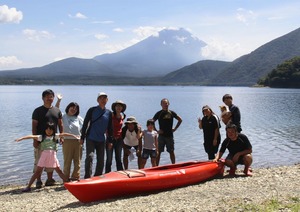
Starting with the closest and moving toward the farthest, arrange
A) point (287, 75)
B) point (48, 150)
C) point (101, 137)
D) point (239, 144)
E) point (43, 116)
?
point (43, 116) < point (48, 150) < point (101, 137) < point (239, 144) < point (287, 75)

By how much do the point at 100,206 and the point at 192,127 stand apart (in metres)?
24.2

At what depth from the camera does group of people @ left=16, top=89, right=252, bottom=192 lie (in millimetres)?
9727

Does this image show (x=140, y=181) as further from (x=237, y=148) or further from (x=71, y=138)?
(x=237, y=148)

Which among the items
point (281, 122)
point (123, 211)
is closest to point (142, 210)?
point (123, 211)

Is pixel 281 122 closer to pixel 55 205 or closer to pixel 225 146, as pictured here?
pixel 225 146

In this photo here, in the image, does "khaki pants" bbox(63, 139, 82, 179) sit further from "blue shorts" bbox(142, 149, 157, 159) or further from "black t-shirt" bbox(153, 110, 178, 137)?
"black t-shirt" bbox(153, 110, 178, 137)

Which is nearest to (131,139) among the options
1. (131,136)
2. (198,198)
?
(131,136)

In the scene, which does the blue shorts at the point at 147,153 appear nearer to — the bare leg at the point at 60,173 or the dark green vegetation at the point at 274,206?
the bare leg at the point at 60,173

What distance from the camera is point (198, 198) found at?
837 cm

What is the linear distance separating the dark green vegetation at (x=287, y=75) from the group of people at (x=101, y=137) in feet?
392

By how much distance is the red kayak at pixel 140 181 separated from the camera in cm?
851

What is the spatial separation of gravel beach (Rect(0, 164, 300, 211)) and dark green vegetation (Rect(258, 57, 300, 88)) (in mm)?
120613

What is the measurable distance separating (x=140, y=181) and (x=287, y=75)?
12696cm

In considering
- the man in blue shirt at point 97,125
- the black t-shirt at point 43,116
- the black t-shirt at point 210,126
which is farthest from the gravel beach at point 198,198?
the black t-shirt at point 43,116
